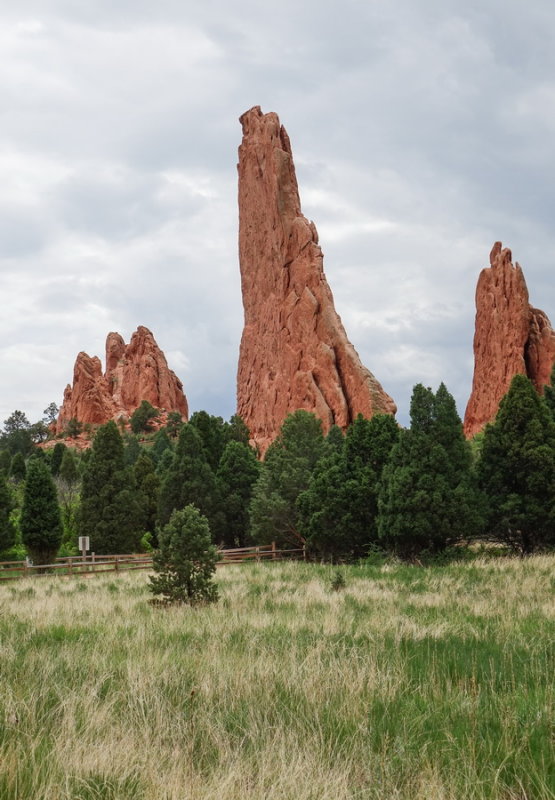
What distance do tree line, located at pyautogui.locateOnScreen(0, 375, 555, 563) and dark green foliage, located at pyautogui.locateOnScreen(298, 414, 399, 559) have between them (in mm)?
57

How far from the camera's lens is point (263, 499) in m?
34.1

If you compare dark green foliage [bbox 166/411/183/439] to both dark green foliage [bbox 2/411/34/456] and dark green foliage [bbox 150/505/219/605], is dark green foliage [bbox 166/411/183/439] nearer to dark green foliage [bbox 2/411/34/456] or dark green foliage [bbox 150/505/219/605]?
dark green foliage [bbox 2/411/34/456]

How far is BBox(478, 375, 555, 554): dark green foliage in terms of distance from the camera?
985 inches

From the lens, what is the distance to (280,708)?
491cm

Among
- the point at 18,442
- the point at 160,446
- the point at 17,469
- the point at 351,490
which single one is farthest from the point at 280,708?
the point at 18,442

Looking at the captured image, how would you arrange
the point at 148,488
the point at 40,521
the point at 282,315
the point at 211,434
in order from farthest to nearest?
the point at 282,315 < the point at 211,434 < the point at 148,488 < the point at 40,521

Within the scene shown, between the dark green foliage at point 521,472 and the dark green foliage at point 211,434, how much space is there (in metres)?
23.2

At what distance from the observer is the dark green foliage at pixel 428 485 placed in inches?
963

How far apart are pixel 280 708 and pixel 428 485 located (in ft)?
68.3

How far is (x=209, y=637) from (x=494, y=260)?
76.0 meters

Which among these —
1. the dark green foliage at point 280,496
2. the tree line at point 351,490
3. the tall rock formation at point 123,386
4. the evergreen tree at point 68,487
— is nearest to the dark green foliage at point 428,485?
the tree line at point 351,490

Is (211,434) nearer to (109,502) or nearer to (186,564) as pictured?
(109,502)

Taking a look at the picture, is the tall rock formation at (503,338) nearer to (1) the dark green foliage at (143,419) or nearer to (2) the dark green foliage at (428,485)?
(2) the dark green foliage at (428,485)

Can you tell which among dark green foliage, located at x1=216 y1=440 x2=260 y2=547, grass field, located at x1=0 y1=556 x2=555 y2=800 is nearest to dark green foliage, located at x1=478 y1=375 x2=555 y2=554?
grass field, located at x1=0 y1=556 x2=555 y2=800
